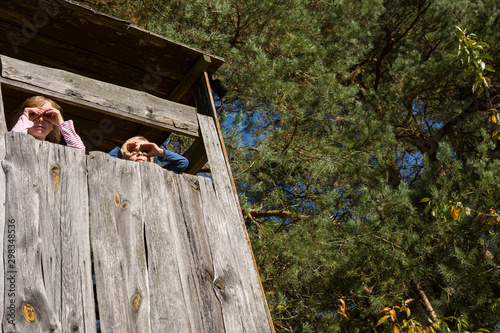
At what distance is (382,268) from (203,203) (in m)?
5.53

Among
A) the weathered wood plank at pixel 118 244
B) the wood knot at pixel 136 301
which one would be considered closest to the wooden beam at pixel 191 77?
the weathered wood plank at pixel 118 244

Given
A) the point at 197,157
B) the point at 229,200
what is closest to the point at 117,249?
the point at 229,200

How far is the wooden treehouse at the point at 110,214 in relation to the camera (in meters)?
2.35

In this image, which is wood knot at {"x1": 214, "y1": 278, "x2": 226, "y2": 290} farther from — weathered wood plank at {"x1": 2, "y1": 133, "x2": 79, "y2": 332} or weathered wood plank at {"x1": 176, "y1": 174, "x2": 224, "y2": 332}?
weathered wood plank at {"x1": 2, "y1": 133, "x2": 79, "y2": 332}

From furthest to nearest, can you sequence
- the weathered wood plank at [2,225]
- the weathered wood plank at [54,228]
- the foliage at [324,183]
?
the foliage at [324,183]
the weathered wood plank at [54,228]
the weathered wood plank at [2,225]

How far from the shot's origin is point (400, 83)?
1044 cm

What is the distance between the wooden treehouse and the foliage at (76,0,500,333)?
3.02 m

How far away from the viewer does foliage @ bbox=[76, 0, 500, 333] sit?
7.25 meters

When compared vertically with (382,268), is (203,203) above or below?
below

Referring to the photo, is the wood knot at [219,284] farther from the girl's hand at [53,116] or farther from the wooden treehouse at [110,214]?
the girl's hand at [53,116]

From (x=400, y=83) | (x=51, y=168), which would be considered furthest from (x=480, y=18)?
(x=51, y=168)

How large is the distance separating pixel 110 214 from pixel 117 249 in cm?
20

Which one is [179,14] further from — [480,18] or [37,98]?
[480,18]

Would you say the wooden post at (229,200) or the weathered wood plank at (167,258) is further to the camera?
the wooden post at (229,200)
